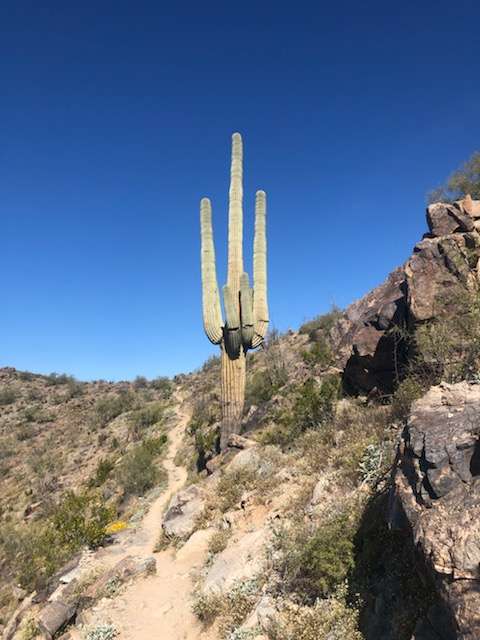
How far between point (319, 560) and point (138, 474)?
1033 centimetres

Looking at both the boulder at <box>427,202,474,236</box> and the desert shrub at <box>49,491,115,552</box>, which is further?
the desert shrub at <box>49,491,115,552</box>

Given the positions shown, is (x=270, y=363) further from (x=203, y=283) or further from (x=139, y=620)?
(x=139, y=620)

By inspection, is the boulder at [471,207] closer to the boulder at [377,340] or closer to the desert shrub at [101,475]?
the boulder at [377,340]

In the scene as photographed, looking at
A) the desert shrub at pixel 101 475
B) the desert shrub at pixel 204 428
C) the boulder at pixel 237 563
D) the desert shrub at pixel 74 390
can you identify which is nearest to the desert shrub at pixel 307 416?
the boulder at pixel 237 563

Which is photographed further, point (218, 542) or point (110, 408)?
point (110, 408)

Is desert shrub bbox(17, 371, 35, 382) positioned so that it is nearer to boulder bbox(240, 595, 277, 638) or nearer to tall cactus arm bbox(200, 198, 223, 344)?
tall cactus arm bbox(200, 198, 223, 344)

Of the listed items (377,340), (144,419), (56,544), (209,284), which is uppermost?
(209,284)

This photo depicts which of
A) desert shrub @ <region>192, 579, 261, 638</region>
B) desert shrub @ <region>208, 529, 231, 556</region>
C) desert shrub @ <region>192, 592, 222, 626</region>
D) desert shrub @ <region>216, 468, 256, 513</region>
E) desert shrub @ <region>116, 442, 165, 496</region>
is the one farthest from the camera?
desert shrub @ <region>116, 442, 165, 496</region>

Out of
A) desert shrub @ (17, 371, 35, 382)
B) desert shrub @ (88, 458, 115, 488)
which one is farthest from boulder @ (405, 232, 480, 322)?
desert shrub @ (17, 371, 35, 382)

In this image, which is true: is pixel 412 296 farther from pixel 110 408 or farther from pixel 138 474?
pixel 110 408

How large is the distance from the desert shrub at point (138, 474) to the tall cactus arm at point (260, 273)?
5.45 meters

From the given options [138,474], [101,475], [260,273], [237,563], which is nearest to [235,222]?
[260,273]

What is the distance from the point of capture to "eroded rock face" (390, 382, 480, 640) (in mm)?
2658

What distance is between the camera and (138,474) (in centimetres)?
1377
